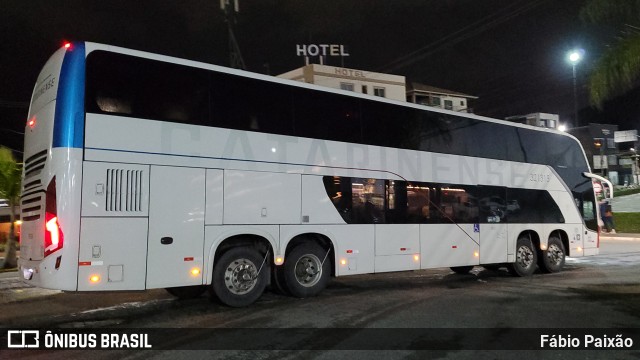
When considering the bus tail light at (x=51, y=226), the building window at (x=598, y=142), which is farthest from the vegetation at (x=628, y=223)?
the building window at (x=598, y=142)

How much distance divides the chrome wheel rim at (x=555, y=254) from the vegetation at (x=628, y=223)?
68.4 ft

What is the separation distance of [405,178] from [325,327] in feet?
15.3

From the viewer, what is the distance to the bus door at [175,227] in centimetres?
727

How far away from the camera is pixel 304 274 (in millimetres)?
9109

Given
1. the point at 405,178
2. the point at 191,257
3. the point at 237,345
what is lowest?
the point at 237,345

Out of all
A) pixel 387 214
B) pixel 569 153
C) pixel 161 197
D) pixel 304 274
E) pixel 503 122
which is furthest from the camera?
pixel 569 153

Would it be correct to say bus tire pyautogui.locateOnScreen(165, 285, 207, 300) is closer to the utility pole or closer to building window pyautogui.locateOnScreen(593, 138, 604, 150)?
the utility pole

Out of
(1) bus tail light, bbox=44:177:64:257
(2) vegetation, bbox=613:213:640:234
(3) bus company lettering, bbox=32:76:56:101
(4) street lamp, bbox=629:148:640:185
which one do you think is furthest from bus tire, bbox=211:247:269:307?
(4) street lamp, bbox=629:148:640:185

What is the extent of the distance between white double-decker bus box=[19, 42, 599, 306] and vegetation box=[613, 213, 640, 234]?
936 inches

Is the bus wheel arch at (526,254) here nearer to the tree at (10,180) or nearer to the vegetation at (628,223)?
the tree at (10,180)

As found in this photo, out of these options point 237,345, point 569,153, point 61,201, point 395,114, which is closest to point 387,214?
point 395,114

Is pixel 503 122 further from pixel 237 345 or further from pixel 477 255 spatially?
pixel 237 345

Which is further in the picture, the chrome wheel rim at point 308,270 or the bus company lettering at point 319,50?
the bus company lettering at point 319,50

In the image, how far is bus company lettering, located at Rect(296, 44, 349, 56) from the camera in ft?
144
